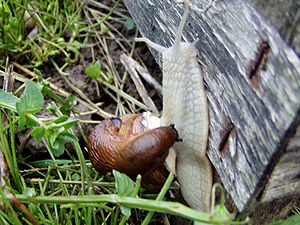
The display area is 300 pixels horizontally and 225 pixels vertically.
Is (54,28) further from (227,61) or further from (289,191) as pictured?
(289,191)

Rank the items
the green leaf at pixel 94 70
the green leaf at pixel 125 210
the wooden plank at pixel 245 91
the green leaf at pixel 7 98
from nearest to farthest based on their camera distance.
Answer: the wooden plank at pixel 245 91
the green leaf at pixel 125 210
the green leaf at pixel 7 98
the green leaf at pixel 94 70

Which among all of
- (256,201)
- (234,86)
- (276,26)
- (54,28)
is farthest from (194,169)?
(54,28)

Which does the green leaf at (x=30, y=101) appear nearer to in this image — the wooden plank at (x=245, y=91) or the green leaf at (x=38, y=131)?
the green leaf at (x=38, y=131)

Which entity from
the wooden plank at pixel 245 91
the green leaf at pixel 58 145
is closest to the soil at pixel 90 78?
the green leaf at pixel 58 145

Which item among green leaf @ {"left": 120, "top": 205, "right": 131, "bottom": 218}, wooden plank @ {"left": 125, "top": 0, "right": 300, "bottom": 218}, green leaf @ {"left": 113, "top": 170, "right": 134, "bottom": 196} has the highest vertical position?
wooden plank @ {"left": 125, "top": 0, "right": 300, "bottom": 218}

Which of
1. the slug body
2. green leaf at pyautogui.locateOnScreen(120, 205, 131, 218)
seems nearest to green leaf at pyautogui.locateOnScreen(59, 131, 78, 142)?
green leaf at pyautogui.locateOnScreen(120, 205, 131, 218)

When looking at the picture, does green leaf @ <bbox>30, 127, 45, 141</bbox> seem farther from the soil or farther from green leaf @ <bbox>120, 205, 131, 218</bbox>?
the soil
